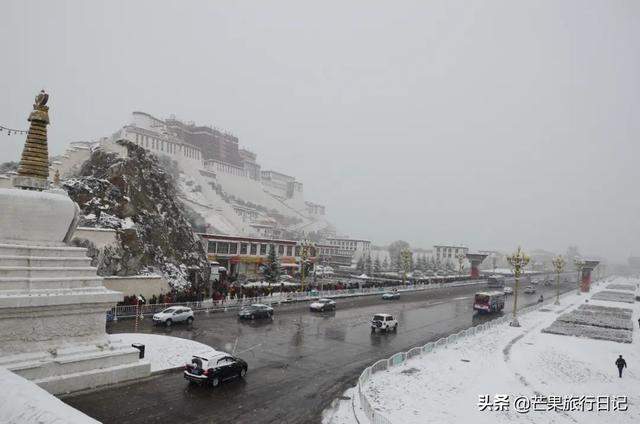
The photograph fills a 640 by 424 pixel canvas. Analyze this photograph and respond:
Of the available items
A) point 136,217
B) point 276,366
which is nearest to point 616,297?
point 276,366

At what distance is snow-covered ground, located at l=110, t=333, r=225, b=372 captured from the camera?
729 inches

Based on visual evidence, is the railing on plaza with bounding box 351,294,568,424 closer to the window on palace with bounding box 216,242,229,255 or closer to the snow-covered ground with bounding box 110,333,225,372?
the snow-covered ground with bounding box 110,333,225,372

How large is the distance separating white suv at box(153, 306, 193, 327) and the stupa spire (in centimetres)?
1339

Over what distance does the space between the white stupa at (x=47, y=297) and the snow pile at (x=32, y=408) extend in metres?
7.11

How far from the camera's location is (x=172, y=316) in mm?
28438

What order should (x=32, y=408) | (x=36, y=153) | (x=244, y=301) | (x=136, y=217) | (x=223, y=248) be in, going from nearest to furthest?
(x=32, y=408), (x=36, y=153), (x=244, y=301), (x=136, y=217), (x=223, y=248)

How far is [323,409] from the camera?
15.3 m

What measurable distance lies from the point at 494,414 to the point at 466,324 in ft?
75.3

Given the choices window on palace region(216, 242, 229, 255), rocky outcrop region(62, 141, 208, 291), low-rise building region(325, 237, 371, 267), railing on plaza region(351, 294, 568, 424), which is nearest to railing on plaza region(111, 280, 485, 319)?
rocky outcrop region(62, 141, 208, 291)

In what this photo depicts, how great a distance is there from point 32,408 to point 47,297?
350 inches

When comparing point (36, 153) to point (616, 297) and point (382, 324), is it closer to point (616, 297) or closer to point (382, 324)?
point (382, 324)

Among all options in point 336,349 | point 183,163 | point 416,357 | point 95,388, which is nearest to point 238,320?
point 336,349

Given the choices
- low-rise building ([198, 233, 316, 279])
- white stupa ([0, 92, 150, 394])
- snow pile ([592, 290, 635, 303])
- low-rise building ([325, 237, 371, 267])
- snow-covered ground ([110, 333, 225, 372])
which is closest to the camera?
white stupa ([0, 92, 150, 394])

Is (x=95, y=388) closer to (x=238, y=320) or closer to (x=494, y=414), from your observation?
(x=494, y=414)
